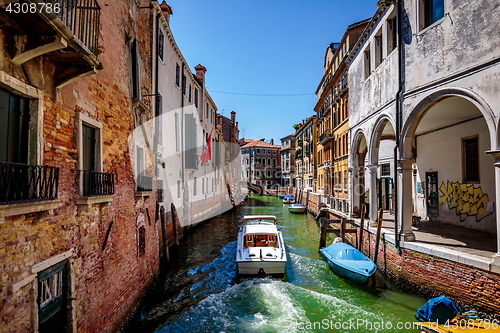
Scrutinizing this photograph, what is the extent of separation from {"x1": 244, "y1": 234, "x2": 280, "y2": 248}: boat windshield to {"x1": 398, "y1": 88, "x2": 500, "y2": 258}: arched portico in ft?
15.5

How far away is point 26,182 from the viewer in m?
3.48

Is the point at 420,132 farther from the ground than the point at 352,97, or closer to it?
closer to it

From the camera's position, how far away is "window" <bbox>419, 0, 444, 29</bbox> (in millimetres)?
7770

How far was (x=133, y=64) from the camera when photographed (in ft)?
25.7

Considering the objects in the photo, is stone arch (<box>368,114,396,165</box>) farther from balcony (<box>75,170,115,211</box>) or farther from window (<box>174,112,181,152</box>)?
balcony (<box>75,170,115,211</box>)

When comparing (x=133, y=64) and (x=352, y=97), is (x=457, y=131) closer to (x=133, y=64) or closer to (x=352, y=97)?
(x=352, y=97)

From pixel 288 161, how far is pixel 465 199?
49161 millimetres

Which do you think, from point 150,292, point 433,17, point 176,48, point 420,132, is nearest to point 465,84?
point 433,17

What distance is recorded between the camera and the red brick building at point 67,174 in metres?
3.33

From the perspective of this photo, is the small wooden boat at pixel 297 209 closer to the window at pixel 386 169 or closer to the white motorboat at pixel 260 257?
the window at pixel 386 169

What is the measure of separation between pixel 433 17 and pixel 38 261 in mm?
10277

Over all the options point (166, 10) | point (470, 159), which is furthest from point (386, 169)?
point (166, 10)

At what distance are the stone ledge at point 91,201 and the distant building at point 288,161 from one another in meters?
51.7

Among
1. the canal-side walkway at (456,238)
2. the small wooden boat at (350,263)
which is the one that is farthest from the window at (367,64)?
the small wooden boat at (350,263)
